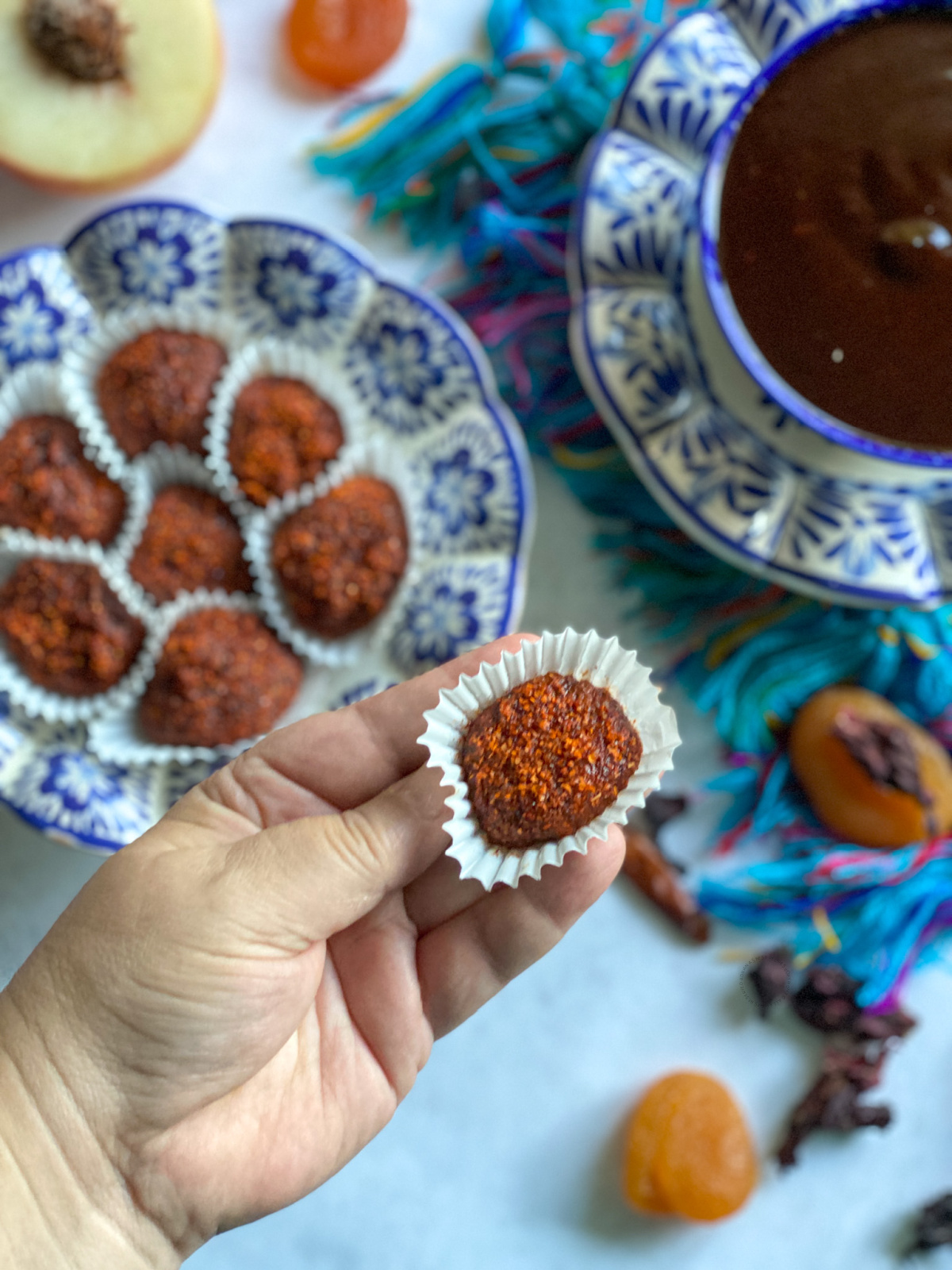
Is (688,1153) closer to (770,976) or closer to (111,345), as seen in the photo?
(770,976)

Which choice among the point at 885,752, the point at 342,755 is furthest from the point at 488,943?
the point at 885,752

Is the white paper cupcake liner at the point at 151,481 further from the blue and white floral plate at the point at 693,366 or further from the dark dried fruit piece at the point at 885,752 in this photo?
the dark dried fruit piece at the point at 885,752

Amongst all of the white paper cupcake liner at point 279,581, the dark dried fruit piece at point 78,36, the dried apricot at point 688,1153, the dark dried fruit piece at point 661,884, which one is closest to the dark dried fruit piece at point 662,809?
the dark dried fruit piece at point 661,884

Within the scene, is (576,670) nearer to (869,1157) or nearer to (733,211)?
(733,211)

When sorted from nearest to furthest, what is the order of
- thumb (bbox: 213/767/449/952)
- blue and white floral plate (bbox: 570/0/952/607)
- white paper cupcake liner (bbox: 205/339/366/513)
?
thumb (bbox: 213/767/449/952) → blue and white floral plate (bbox: 570/0/952/607) → white paper cupcake liner (bbox: 205/339/366/513)

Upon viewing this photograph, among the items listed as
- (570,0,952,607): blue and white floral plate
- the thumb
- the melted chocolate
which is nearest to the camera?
the thumb

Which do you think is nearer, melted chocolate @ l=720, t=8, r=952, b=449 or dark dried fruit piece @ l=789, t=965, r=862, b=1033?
melted chocolate @ l=720, t=8, r=952, b=449

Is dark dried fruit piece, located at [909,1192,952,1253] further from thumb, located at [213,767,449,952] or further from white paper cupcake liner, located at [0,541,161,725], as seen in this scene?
white paper cupcake liner, located at [0,541,161,725]

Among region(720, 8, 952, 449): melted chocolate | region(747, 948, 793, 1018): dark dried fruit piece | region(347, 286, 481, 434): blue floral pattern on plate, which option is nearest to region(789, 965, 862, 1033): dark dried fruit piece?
region(747, 948, 793, 1018): dark dried fruit piece
